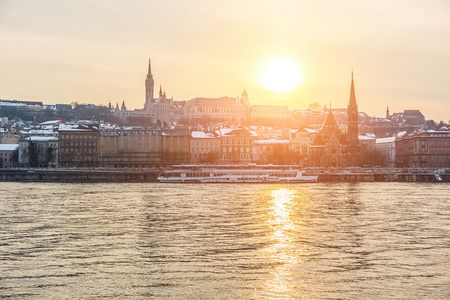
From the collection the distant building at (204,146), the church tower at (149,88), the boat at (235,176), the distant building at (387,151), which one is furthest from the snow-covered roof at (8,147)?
the church tower at (149,88)

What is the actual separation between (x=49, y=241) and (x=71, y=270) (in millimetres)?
5032

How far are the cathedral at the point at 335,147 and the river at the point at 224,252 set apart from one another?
181ft

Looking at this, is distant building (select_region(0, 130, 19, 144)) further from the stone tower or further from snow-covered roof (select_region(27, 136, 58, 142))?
the stone tower

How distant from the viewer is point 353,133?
97812 millimetres

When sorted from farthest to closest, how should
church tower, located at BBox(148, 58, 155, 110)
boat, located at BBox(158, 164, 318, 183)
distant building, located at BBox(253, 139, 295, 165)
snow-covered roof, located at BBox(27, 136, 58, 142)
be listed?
church tower, located at BBox(148, 58, 155, 110)
snow-covered roof, located at BBox(27, 136, 58, 142)
distant building, located at BBox(253, 139, 295, 165)
boat, located at BBox(158, 164, 318, 183)

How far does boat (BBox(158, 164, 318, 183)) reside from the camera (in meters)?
64.6

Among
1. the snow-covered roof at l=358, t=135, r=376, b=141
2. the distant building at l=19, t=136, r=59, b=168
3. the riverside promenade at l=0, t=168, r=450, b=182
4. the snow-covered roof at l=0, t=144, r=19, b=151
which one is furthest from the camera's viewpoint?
the snow-covered roof at l=358, t=135, r=376, b=141

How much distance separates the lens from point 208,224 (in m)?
26.7

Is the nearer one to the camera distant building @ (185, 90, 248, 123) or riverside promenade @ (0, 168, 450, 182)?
riverside promenade @ (0, 168, 450, 182)

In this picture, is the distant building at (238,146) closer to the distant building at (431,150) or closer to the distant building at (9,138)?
the distant building at (431,150)

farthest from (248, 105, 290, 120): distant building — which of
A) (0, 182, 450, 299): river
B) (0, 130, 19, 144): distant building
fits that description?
(0, 182, 450, 299): river

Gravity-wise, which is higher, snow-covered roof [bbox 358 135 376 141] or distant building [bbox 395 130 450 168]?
snow-covered roof [bbox 358 135 376 141]

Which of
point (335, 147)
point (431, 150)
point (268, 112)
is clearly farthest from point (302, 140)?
point (268, 112)

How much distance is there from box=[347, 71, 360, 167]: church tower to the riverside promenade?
18390mm
